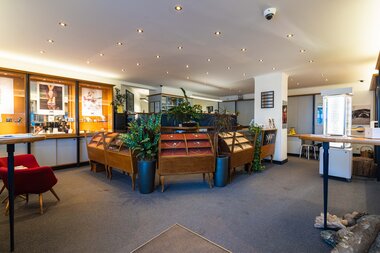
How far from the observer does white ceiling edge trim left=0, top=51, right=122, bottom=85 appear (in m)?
4.93

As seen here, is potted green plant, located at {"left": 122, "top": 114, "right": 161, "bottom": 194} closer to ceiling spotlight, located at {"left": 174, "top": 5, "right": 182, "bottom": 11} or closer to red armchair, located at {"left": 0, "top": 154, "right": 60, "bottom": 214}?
red armchair, located at {"left": 0, "top": 154, "right": 60, "bottom": 214}

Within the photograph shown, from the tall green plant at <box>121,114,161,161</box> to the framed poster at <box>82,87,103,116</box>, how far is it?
11.1 ft

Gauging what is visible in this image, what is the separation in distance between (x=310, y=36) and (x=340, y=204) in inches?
124

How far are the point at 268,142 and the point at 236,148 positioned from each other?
6.80 feet

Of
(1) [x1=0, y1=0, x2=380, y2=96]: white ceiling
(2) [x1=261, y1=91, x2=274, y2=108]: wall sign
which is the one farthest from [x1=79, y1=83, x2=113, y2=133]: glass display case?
(2) [x1=261, y1=91, x2=274, y2=108]: wall sign

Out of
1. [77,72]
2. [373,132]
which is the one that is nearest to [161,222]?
[373,132]

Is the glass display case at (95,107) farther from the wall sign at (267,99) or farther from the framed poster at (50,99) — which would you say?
the wall sign at (267,99)

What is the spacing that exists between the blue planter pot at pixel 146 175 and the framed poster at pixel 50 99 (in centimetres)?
390

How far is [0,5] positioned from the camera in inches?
105

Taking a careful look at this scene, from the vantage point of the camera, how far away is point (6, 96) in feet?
16.2

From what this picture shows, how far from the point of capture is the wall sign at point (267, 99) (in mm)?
6617

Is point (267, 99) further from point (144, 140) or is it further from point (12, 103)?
point (12, 103)

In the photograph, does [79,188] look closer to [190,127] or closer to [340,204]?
[190,127]

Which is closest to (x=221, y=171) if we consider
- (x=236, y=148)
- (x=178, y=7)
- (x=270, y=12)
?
(x=236, y=148)
